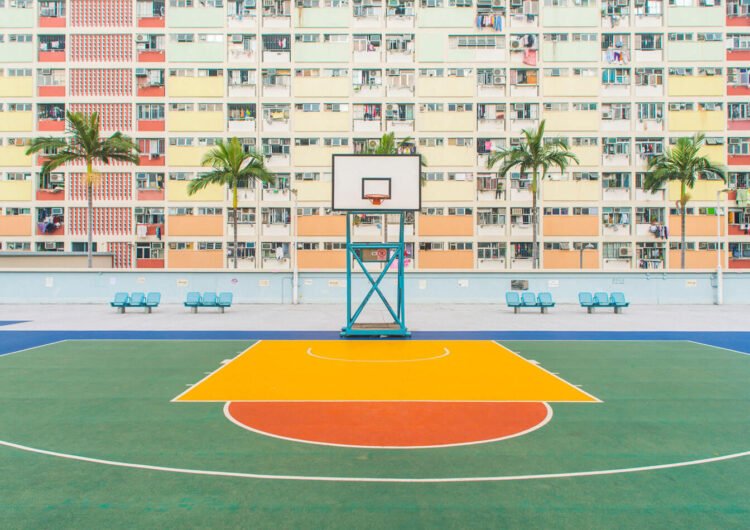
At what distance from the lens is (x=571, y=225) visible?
5381cm

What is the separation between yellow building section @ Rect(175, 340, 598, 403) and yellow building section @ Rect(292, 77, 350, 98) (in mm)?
37748

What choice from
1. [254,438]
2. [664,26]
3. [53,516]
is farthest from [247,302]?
[664,26]

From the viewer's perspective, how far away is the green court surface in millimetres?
6914

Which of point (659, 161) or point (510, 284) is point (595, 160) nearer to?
point (659, 161)

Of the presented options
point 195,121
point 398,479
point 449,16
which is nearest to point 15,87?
point 195,121

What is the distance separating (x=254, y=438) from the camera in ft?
32.6

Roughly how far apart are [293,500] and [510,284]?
3178 centimetres

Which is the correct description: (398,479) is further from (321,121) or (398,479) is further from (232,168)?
(321,121)

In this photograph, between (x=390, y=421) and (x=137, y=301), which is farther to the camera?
(x=137, y=301)

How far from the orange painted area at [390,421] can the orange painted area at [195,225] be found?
143ft

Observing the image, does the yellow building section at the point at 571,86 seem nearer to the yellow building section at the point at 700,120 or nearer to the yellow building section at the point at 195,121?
the yellow building section at the point at 700,120

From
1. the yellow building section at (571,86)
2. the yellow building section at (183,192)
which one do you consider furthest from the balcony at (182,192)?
the yellow building section at (571,86)

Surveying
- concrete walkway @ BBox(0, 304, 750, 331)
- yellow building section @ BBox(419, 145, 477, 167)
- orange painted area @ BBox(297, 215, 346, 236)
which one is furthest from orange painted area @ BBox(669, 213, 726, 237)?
orange painted area @ BBox(297, 215, 346, 236)

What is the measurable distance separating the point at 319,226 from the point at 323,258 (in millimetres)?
2984
